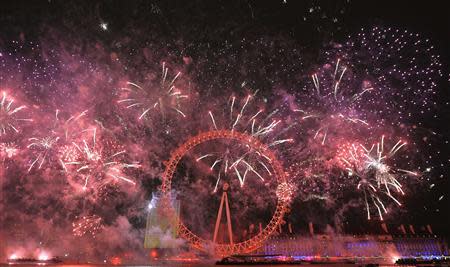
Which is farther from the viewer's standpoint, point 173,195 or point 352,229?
point 352,229

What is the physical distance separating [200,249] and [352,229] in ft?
153

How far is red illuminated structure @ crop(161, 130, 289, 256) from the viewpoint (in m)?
54.1

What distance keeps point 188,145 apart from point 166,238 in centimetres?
2458

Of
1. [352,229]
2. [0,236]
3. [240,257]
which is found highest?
[352,229]

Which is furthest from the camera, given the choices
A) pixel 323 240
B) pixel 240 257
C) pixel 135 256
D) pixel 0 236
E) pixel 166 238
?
pixel 323 240

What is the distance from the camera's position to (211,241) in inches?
2196

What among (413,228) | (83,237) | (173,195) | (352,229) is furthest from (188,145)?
(413,228)

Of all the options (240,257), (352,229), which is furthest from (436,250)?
(240,257)

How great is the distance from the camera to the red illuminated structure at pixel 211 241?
54125mm

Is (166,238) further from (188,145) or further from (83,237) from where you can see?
(188,145)

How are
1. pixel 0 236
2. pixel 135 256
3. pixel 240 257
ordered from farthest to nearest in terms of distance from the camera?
1. pixel 135 256
2. pixel 0 236
3. pixel 240 257

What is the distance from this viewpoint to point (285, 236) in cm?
8388

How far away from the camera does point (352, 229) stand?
281 feet

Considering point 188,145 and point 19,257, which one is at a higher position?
point 188,145
